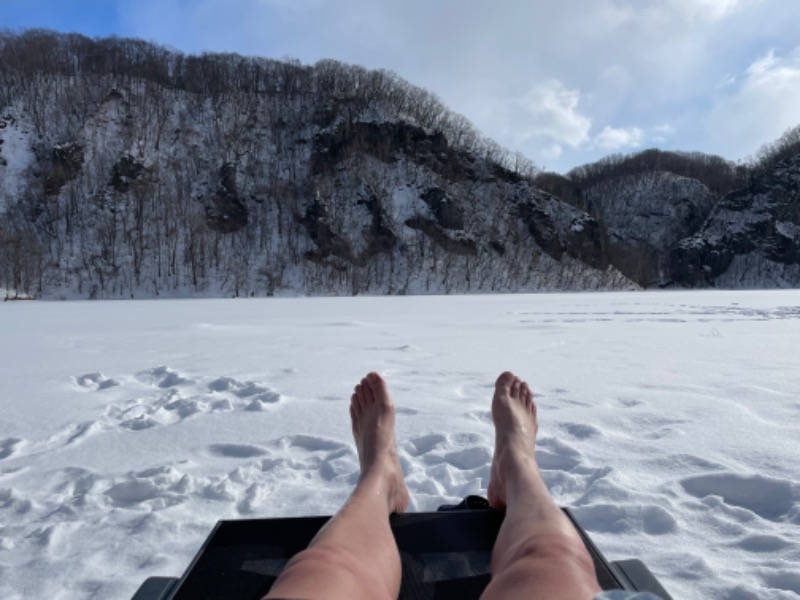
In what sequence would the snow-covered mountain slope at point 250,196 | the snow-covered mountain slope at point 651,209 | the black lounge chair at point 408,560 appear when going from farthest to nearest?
the snow-covered mountain slope at point 651,209 → the snow-covered mountain slope at point 250,196 → the black lounge chair at point 408,560

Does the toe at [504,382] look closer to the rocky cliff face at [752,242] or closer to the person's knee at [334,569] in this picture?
the person's knee at [334,569]

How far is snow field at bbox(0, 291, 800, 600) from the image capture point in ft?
3.94

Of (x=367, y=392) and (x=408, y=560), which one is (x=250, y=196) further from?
(x=408, y=560)

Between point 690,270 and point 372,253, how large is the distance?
37.1 metres

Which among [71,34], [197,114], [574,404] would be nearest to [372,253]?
[197,114]

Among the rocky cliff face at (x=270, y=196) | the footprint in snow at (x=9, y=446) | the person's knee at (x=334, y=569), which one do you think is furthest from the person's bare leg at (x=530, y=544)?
the rocky cliff face at (x=270, y=196)

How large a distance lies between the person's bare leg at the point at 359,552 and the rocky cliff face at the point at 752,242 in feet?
197

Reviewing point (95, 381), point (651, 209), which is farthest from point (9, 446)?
point (651, 209)

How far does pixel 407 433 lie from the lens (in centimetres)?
212

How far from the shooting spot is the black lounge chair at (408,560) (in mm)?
897

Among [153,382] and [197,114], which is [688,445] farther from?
[197,114]

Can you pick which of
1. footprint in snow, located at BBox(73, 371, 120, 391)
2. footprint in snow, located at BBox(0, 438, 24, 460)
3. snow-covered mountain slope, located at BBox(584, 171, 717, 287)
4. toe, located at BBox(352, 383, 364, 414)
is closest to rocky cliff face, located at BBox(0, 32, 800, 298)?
snow-covered mountain slope, located at BBox(584, 171, 717, 287)

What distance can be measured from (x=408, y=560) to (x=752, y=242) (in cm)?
6495

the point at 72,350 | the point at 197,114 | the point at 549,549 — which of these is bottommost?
the point at 72,350
